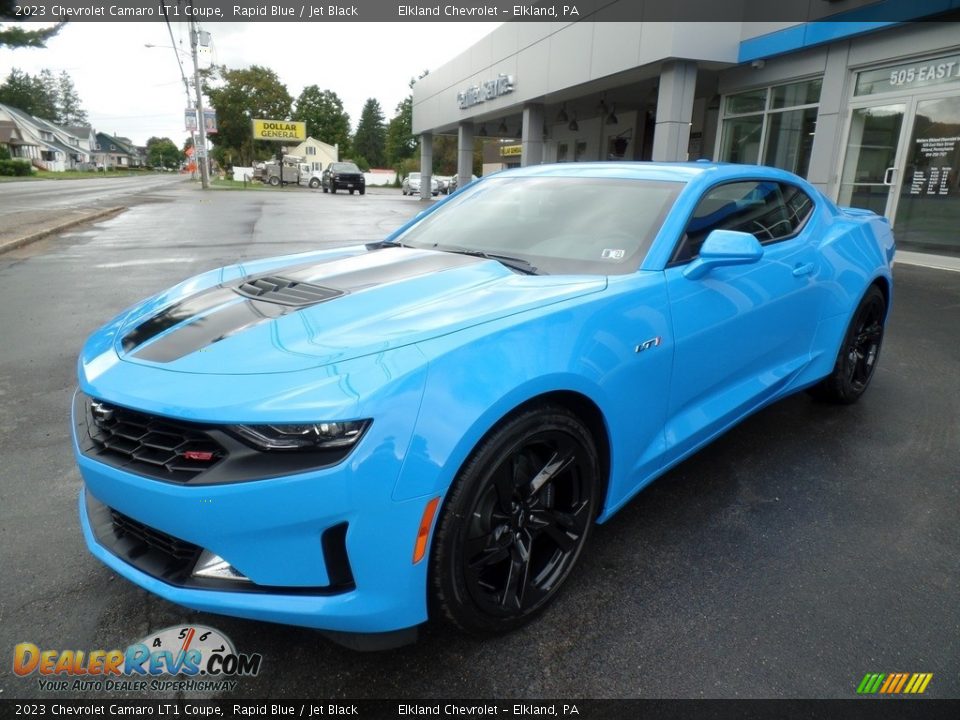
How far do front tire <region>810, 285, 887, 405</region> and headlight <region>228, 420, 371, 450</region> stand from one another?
3.23 m

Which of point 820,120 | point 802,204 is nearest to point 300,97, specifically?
point 820,120

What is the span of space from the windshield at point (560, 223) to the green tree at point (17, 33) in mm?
21588

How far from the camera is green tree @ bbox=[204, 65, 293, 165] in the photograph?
226ft

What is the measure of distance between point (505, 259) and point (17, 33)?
23316mm

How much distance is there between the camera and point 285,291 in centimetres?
232

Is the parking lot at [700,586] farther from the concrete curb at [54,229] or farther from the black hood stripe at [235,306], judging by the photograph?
the concrete curb at [54,229]

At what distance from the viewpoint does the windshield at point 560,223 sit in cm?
252

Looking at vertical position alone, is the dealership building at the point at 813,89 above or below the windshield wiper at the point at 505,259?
above

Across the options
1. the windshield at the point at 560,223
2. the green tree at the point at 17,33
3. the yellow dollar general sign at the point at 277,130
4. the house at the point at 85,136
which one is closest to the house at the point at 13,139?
the yellow dollar general sign at the point at 277,130

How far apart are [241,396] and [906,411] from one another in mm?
4091

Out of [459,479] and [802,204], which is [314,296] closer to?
[459,479]

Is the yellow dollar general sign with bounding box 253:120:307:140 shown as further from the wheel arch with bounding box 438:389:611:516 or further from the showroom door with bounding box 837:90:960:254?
the wheel arch with bounding box 438:389:611:516

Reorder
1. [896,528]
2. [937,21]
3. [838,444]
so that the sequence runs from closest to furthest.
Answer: [896,528] < [838,444] < [937,21]

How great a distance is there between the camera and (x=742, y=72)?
13.4 m
